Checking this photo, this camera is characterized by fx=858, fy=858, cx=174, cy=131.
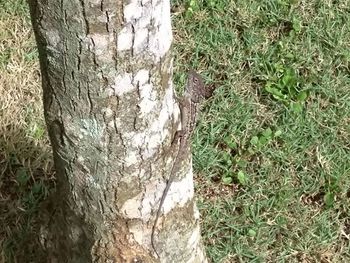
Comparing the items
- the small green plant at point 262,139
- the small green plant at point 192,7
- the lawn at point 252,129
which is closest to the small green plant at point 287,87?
the lawn at point 252,129

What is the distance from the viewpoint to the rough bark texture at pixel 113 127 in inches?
76.4

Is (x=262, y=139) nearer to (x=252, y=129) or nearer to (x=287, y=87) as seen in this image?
(x=252, y=129)

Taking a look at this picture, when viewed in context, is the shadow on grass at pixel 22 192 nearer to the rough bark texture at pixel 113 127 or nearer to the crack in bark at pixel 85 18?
the rough bark texture at pixel 113 127

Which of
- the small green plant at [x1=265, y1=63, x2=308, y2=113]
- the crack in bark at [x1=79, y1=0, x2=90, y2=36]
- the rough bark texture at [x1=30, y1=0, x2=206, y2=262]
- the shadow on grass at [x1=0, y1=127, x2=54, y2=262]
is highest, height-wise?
Result: the crack in bark at [x1=79, y1=0, x2=90, y2=36]

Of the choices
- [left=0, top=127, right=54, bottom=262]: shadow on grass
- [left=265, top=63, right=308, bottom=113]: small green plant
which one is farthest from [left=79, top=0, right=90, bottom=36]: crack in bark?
[left=265, top=63, right=308, bottom=113]: small green plant

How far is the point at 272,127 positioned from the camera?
3.42 meters

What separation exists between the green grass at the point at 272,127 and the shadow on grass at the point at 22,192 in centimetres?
59

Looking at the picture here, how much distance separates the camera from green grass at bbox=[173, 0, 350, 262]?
123 inches

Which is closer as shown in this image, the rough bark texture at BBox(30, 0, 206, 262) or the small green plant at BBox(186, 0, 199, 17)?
the rough bark texture at BBox(30, 0, 206, 262)

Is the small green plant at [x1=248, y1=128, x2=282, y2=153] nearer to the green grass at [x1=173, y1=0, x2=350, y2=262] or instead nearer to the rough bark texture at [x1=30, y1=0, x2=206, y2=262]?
the green grass at [x1=173, y1=0, x2=350, y2=262]

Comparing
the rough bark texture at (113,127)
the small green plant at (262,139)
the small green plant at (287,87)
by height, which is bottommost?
the small green plant at (262,139)

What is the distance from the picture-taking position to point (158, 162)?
223cm

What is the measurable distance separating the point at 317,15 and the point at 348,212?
3.38ft

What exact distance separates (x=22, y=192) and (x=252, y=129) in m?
0.93
